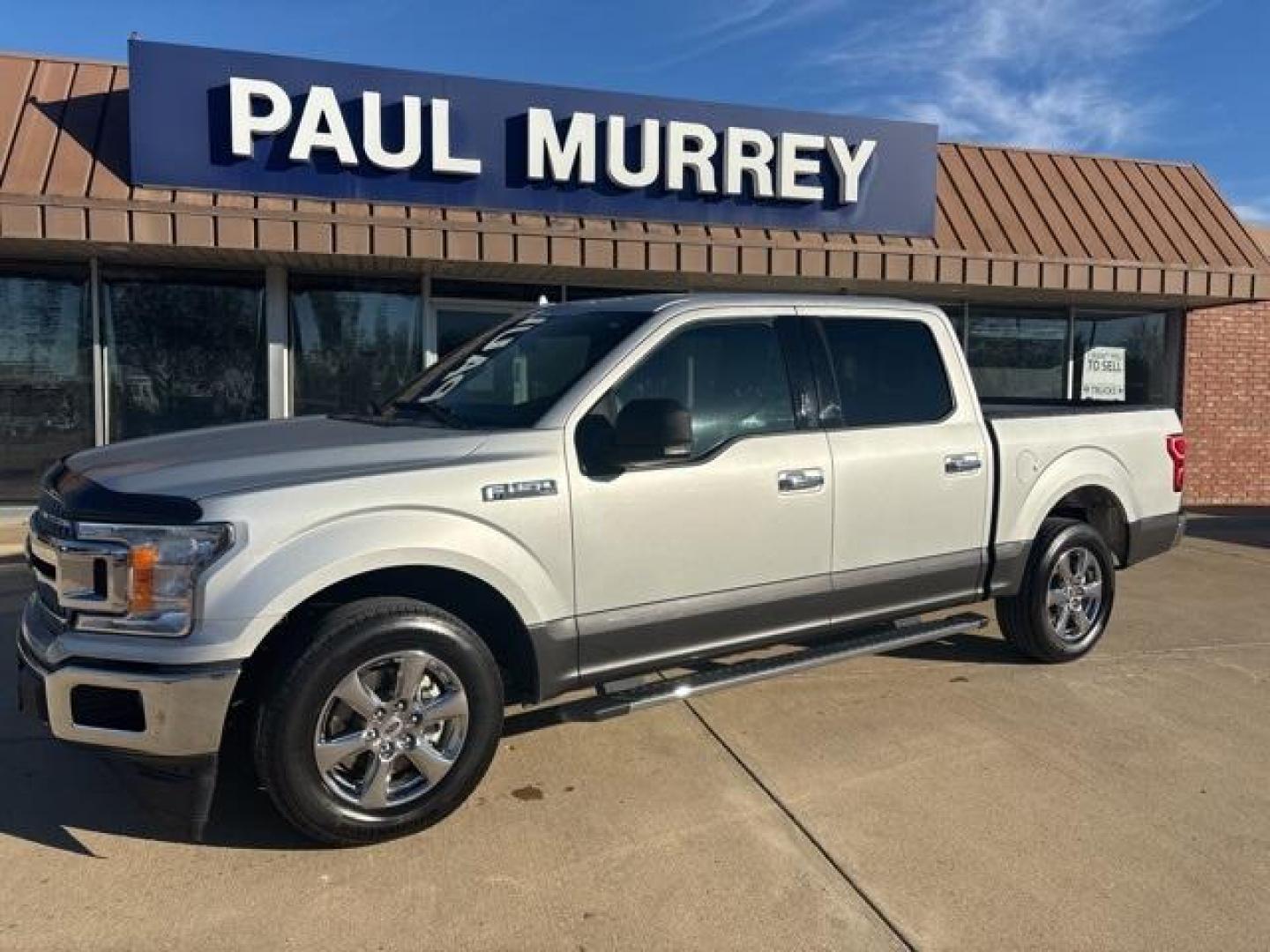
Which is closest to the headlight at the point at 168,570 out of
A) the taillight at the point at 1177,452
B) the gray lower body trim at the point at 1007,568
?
the gray lower body trim at the point at 1007,568

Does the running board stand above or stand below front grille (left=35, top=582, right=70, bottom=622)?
below

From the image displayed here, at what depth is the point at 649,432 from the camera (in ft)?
11.6

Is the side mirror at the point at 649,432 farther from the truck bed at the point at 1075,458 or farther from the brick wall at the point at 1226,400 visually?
the brick wall at the point at 1226,400

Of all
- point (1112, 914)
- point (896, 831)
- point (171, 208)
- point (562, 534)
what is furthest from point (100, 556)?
point (171, 208)

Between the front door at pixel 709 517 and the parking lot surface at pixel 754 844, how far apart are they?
561 mm

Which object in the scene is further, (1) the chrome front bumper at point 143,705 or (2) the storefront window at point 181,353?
(2) the storefront window at point 181,353

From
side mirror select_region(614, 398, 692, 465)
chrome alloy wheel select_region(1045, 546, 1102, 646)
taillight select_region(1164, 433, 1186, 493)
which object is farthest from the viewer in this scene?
taillight select_region(1164, 433, 1186, 493)

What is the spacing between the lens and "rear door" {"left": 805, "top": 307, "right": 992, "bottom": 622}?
4414 millimetres

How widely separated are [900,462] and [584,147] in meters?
5.90

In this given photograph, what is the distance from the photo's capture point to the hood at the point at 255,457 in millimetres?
3127

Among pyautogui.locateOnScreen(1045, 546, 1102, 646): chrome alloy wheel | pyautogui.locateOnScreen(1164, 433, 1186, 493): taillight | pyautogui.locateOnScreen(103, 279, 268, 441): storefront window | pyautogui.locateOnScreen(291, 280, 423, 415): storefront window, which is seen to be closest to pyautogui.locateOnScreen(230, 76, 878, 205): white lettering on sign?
pyautogui.locateOnScreen(291, 280, 423, 415): storefront window

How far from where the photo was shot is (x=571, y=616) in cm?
363

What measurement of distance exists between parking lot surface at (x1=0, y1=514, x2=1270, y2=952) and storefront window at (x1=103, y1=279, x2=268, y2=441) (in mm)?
5439

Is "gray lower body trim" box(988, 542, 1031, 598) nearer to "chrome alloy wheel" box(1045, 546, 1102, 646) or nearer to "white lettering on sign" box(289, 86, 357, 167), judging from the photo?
"chrome alloy wheel" box(1045, 546, 1102, 646)
